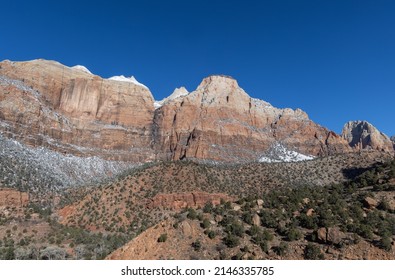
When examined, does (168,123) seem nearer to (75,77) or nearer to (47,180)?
(75,77)

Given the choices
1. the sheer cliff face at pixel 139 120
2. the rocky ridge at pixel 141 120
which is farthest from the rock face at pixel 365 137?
the sheer cliff face at pixel 139 120

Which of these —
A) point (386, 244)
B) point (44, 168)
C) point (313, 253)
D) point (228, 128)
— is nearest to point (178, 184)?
point (44, 168)

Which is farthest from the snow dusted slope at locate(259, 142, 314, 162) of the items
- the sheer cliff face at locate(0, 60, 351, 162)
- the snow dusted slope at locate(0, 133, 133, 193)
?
the snow dusted slope at locate(0, 133, 133, 193)

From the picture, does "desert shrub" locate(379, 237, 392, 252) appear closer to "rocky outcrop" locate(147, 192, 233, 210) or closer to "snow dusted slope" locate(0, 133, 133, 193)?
"rocky outcrop" locate(147, 192, 233, 210)

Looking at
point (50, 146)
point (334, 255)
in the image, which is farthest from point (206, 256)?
point (50, 146)

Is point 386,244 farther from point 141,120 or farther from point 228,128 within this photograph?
Result: point 141,120
